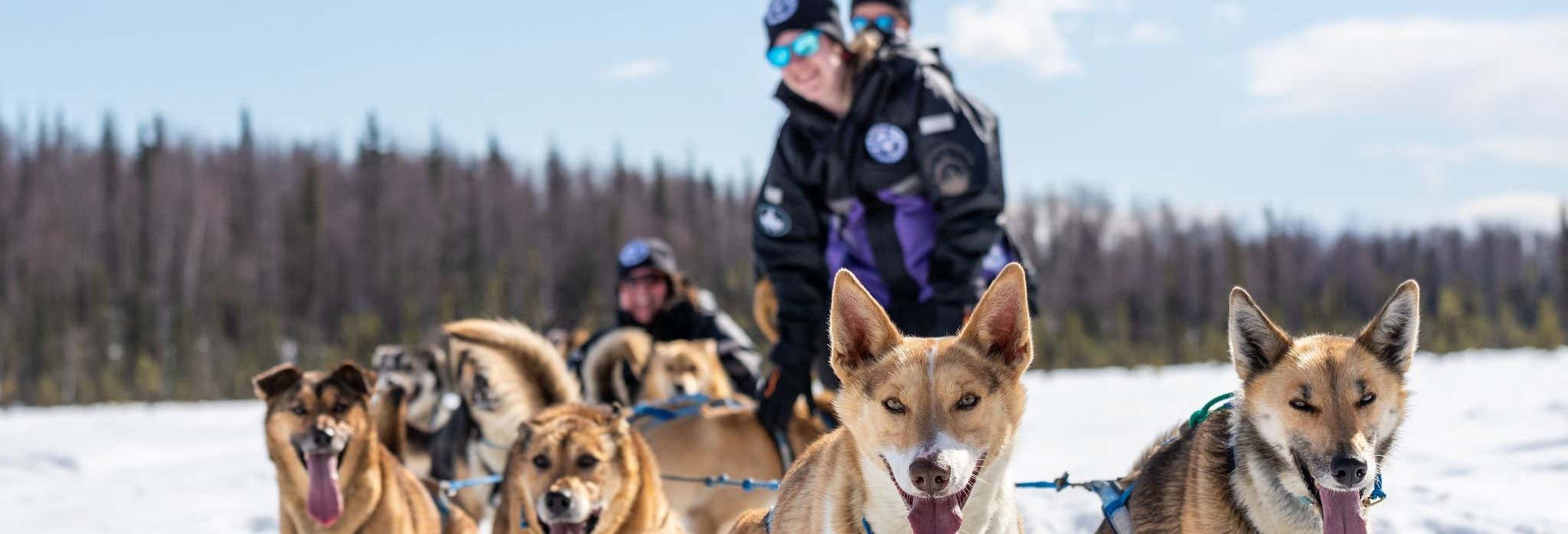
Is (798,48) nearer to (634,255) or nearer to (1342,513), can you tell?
(1342,513)

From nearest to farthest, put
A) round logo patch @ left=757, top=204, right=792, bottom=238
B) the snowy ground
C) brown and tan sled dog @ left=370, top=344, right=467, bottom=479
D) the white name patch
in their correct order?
the white name patch, round logo patch @ left=757, top=204, right=792, bottom=238, the snowy ground, brown and tan sled dog @ left=370, top=344, right=467, bottom=479

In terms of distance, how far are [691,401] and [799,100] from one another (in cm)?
168

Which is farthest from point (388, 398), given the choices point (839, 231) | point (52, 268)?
point (52, 268)

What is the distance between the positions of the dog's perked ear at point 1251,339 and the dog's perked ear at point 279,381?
9.90ft

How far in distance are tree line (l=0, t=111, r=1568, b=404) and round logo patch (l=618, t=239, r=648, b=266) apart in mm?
29994

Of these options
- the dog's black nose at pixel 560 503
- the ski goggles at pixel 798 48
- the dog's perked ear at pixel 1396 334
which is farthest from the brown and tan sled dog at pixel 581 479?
the dog's perked ear at pixel 1396 334

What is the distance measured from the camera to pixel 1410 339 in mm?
2471

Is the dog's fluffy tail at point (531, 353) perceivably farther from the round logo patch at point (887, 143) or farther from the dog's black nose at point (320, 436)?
the round logo patch at point (887, 143)

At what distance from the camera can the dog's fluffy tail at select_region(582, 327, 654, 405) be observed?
6.70m

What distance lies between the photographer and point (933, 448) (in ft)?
7.23

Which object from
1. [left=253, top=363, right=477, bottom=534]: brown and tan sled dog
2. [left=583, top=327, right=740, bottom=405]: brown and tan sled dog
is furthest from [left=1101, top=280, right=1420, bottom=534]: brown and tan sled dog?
[left=583, top=327, right=740, bottom=405]: brown and tan sled dog

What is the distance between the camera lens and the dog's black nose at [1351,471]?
2.30m

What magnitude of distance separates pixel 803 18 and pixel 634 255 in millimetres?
3779

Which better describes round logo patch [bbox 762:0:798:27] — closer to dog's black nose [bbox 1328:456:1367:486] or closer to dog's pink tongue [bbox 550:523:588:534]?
dog's pink tongue [bbox 550:523:588:534]
